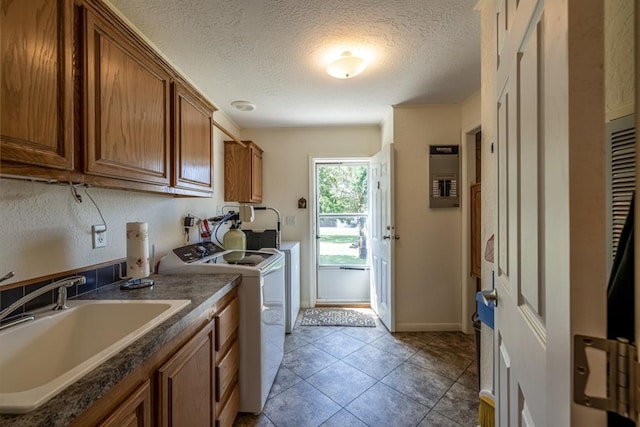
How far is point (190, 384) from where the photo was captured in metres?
1.12

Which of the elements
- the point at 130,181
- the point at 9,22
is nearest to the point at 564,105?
the point at 9,22

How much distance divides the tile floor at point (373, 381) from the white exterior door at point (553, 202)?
3.99 ft

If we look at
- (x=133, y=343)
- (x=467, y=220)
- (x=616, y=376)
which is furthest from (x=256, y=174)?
(x=616, y=376)

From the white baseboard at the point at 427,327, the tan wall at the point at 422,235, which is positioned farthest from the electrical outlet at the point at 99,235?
the white baseboard at the point at 427,327

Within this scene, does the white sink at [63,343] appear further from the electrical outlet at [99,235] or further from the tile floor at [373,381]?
the tile floor at [373,381]

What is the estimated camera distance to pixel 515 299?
0.72 m

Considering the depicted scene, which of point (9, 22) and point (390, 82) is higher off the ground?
point (390, 82)

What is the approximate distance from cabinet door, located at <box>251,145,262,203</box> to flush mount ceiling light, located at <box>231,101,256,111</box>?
16.5 inches

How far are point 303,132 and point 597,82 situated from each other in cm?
325

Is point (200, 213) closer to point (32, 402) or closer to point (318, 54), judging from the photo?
point (318, 54)

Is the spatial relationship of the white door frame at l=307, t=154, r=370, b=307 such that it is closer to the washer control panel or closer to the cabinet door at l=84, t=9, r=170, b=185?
the washer control panel

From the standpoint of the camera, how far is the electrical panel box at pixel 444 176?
276 cm

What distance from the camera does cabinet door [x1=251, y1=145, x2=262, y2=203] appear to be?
3.07 meters

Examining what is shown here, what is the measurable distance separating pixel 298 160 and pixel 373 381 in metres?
2.44
